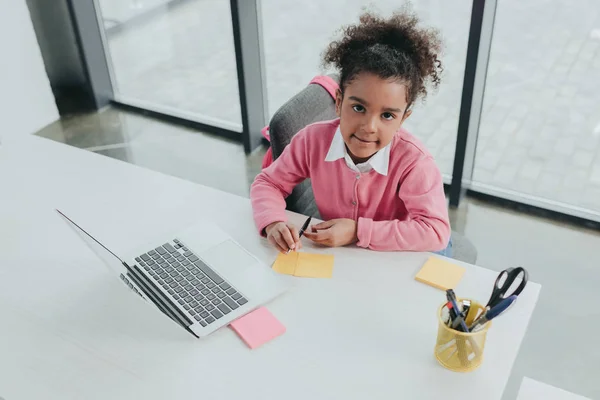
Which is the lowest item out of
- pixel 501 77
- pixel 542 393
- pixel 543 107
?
pixel 542 393

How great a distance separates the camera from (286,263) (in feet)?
4.27

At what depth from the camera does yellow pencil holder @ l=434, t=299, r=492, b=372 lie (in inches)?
40.0

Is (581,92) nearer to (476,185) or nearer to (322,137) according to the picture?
(476,185)

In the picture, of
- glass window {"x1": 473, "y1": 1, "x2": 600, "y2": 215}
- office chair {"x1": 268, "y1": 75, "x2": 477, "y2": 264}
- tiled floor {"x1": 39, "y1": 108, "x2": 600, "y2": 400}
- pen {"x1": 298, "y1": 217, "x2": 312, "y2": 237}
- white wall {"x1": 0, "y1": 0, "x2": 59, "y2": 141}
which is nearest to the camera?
pen {"x1": 298, "y1": 217, "x2": 312, "y2": 237}

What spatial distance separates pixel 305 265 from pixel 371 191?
278 millimetres

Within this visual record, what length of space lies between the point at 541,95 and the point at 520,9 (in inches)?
16.0

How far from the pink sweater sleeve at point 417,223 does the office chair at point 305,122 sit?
29 centimetres

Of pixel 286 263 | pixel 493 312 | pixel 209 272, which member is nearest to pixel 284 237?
pixel 286 263

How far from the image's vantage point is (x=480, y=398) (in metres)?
1.00

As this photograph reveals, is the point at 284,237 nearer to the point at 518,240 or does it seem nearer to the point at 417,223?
the point at 417,223

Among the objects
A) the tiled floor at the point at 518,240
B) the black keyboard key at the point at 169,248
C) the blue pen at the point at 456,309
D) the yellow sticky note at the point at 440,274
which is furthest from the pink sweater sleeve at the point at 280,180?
the tiled floor at the point at 518,240

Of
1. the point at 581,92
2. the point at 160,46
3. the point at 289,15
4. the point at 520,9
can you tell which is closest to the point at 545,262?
the point at 581,92

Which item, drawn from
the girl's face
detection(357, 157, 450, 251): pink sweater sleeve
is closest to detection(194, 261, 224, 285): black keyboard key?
detection(357, 157, 450, 251): pink sweater sleeve

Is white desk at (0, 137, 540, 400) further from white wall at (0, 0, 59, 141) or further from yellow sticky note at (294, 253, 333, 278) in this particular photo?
white wall at (0, 0, 59, 141)
